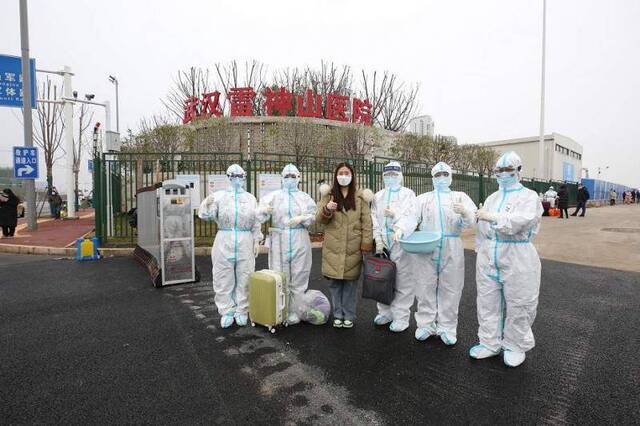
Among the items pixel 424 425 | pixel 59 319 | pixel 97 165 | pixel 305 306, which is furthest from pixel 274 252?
pixel 97 165

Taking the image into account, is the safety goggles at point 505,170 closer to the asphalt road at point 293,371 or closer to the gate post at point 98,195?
the asphalt road at point 293,371

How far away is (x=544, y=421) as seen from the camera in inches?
103

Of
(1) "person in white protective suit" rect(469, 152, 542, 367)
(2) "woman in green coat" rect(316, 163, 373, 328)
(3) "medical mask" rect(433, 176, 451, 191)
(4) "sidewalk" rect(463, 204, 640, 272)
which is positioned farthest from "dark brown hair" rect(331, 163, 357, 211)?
(4) "sidewalk" rect(463, 204, 640, 272)

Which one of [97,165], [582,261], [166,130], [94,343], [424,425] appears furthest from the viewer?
[166,130]

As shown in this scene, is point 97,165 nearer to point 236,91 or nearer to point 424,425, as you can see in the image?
point 424,425

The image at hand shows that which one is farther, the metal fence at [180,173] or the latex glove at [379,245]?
the metal fence at [180,173]

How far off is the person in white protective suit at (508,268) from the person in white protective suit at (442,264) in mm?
264

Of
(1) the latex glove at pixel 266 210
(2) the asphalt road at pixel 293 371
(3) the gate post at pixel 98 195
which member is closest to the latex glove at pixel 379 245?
(2) the asphalt road at pixel 293 371

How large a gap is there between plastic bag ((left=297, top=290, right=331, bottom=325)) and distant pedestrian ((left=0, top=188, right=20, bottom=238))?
11.1 metres

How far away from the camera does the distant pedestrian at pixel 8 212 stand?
440 inches

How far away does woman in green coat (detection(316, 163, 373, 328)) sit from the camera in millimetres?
4176

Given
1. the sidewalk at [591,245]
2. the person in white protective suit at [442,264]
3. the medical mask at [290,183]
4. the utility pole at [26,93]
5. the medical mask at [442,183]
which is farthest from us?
the utility pole at [26,93]

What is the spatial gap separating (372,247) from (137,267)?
18.3ft

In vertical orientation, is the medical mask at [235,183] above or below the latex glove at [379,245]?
above
